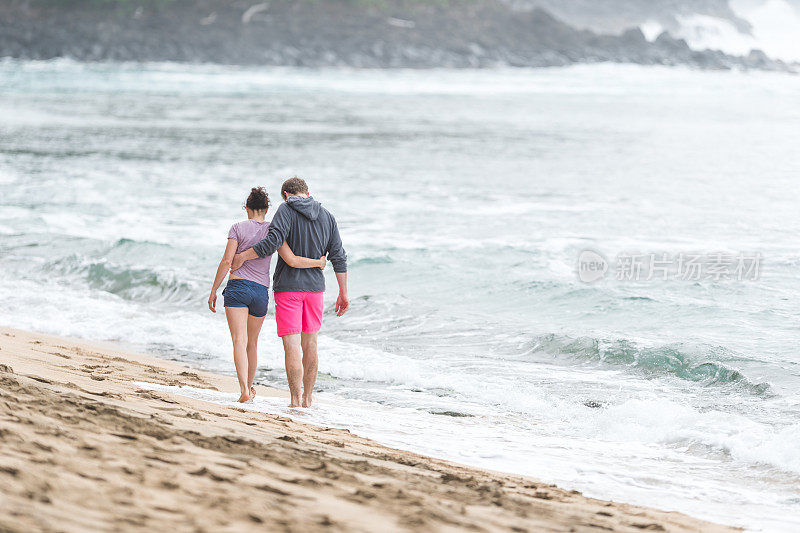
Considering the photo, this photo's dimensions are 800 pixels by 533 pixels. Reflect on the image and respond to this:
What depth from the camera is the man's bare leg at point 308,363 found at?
577 cm

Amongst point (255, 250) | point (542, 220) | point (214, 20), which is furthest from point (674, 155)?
point (214, 20)

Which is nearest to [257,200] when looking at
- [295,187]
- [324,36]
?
[295,187]

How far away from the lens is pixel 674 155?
2305 cm

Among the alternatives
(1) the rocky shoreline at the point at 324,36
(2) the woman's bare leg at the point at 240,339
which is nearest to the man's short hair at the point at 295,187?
(2) the woman's bare leg at the point at 240,339

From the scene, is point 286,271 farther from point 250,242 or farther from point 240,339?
point 240,339

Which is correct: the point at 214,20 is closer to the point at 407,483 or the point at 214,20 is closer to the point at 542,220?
the point at 542,220

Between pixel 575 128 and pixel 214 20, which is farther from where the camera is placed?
pixel 214 20

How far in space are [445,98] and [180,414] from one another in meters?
42.6

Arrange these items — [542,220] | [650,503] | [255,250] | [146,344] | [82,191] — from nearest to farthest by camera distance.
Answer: [650,503]
[255,250]
[146,344]
[542,220]
[82,191]

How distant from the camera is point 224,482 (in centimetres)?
321

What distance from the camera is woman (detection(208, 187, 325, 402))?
5.56 meters

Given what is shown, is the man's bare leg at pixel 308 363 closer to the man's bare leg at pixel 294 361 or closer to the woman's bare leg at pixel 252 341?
the man's bare leg at pixel 294 361

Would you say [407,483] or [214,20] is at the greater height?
[214,20]

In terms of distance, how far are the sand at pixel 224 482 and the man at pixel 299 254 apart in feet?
3.11
